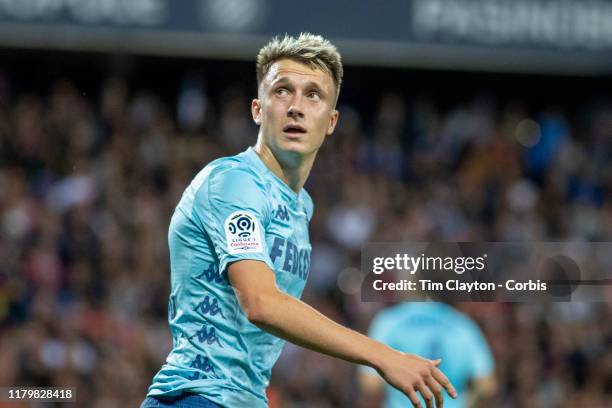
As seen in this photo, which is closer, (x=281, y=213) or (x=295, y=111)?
(x=281, y=213)

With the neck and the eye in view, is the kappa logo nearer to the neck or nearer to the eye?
the neck

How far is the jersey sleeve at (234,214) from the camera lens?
2.66 m

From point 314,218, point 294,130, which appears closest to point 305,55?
point 294,130

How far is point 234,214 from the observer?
2.71 meters

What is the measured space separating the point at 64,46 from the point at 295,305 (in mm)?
8266

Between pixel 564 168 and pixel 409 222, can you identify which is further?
pixel 564 168

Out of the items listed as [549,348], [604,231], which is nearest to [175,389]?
[549,348]

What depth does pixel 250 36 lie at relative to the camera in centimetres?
955

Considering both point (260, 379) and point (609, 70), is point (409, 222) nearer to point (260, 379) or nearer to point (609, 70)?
point (609, 70)

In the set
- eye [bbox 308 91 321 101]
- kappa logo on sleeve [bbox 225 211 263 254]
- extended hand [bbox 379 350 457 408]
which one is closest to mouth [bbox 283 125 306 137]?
eye [bbox 308 91 321 101]

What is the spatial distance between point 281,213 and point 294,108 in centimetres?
33

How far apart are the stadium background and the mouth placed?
445cm

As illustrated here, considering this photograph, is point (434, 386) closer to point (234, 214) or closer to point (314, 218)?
point (234, 214)

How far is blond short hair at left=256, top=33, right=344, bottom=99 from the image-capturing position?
3.10m
